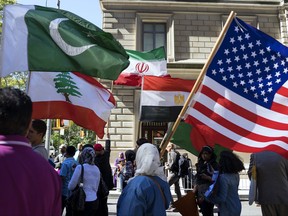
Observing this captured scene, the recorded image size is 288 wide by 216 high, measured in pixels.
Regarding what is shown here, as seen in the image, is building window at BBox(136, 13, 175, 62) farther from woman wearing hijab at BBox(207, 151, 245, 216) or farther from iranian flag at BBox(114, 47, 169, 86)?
woman wearing hijab at BBox(207, 151, 245, 216)

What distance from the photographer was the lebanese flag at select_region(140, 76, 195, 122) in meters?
6.14

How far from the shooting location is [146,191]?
9.81ft

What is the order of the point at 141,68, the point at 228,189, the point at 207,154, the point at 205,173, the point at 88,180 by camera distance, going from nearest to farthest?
1. the point at 228,189
2. the point at 88,180
3. the point at 207,154
4. the point at 205,173
5. the point at 141,68

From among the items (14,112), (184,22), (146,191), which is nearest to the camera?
(14,112)

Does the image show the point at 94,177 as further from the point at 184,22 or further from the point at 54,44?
the point at 184,22

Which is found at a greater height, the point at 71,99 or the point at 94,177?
the point at 71,99

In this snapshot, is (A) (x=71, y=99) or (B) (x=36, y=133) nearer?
(B) (x=36, y=133)

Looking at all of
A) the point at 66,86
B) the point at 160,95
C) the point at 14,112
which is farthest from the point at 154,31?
the point at 14,112

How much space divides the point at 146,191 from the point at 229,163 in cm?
257

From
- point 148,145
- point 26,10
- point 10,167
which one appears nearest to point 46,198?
point 10,167

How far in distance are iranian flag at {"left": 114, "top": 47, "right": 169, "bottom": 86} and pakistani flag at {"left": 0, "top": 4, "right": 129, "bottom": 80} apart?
8303 millimetres

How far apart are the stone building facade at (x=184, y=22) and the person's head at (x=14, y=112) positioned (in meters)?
17.5

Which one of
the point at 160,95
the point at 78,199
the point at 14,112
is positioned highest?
the point at 160,95

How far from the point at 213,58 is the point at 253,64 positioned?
635mm
